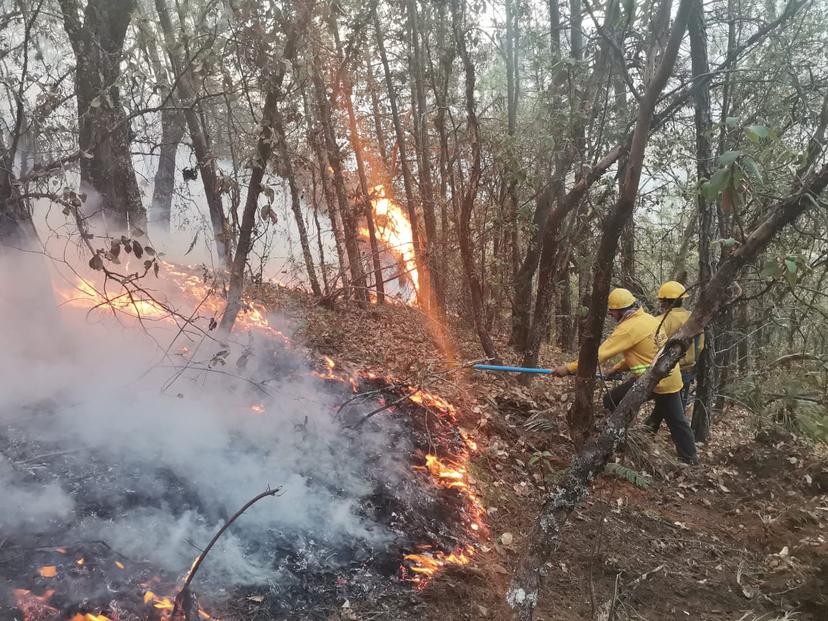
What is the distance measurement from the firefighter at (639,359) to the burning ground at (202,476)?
1988mm

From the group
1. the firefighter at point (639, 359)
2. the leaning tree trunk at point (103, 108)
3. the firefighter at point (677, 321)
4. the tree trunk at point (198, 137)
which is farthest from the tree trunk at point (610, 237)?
the leaning tree trunk at point (103, 108)

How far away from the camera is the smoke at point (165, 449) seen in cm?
345

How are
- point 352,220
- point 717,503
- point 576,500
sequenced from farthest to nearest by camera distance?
1. point 352,220
2. point 717,503
3. point 576,500

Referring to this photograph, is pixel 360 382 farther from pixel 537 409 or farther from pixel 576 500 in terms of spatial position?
pixel 576 500

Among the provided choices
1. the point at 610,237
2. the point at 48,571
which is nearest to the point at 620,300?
the point at 610,237

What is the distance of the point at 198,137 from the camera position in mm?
7172

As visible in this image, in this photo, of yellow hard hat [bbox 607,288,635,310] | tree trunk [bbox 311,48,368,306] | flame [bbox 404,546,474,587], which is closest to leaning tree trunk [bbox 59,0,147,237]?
flame [bbox 404,546,474,587]

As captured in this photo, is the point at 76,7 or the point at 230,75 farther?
the point at 230,75

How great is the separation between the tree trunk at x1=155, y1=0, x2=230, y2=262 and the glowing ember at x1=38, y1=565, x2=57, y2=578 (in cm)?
338

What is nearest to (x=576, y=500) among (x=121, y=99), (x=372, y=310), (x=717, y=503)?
(x=717, y=503)

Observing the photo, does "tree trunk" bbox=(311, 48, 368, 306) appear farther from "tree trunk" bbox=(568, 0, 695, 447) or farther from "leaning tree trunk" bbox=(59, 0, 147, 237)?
"tree trunk" bbox=(568, 0, 695, 447)

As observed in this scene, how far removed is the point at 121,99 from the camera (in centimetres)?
507

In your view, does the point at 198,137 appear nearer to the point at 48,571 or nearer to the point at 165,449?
the point at 165,449

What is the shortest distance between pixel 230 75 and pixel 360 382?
3.82 m
